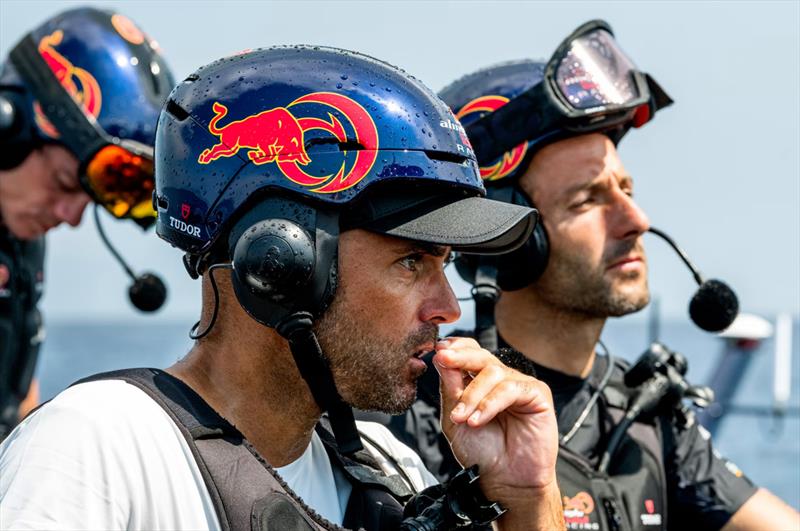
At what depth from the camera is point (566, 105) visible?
3930mm

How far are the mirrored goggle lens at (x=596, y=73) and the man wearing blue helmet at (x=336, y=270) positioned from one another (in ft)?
4.26

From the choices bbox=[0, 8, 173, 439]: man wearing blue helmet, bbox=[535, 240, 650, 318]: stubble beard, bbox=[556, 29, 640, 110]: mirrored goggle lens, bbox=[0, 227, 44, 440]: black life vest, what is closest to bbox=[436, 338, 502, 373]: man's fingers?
bbox=[535, 240, 650, 318]: stubble beard

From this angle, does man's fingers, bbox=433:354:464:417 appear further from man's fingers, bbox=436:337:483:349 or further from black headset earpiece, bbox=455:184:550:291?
black headset earpiece, bbox=455:184:550:291

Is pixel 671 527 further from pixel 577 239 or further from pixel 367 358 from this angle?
pixel 367 358

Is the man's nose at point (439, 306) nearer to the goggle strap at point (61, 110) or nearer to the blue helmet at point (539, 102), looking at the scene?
the blue helmet at point (539, 102)

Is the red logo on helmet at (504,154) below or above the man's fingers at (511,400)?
above

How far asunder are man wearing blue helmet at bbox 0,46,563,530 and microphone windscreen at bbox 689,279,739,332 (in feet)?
5.13

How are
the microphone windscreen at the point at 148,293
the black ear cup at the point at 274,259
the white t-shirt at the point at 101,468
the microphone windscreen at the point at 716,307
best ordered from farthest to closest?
the microphone windscreen at the point at 148,293, the microphone windscreen at the point at 716,307, the black ear cup at the point at 274,259, the white t-shirt at the point at 101,468

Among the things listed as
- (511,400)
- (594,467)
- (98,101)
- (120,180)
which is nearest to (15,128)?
(98,101)

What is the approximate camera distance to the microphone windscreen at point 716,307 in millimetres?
4094

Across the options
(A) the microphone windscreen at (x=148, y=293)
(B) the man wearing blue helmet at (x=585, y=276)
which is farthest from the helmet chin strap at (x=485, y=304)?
(A) the microphone windscreen at (x=148, y=293)

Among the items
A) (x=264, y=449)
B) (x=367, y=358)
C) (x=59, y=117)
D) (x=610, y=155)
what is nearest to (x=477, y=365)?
(x=367, y=358)

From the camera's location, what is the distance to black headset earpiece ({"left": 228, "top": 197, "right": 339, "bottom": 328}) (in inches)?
97.1

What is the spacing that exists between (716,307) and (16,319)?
318cm
